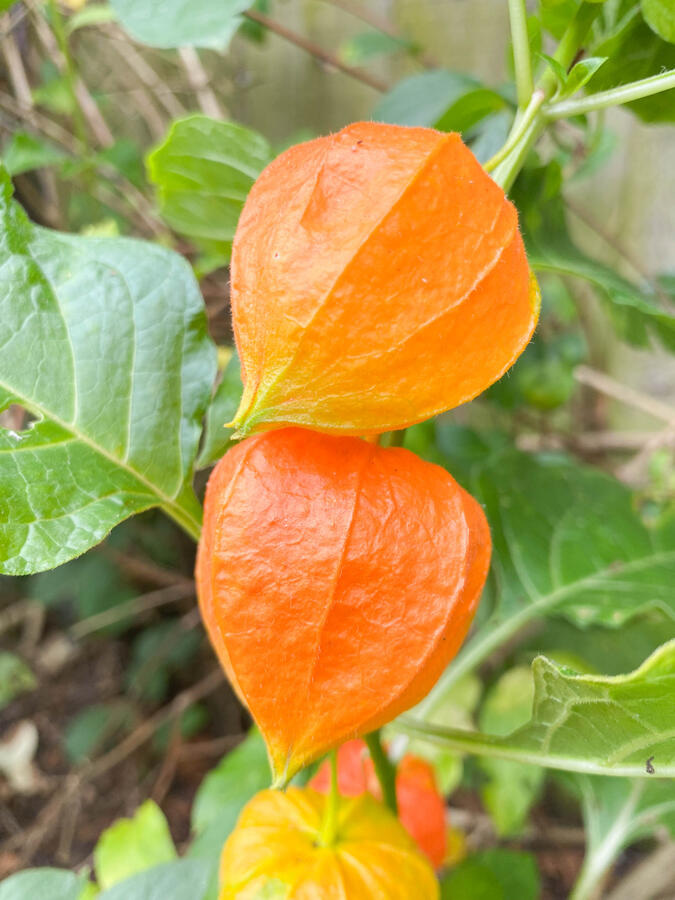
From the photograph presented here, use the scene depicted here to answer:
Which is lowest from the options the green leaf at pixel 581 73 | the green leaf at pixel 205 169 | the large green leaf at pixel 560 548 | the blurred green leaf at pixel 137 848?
the blurred green leaf at pixel 137 848

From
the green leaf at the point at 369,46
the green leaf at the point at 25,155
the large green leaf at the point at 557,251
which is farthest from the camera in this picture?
the green leaf at the point at 369,46

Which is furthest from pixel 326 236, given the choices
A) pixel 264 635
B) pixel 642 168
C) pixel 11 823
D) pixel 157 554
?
pixel 11 823

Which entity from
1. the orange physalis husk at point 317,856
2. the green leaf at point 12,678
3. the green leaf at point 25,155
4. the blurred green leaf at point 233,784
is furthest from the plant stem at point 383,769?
the green leaf at point 12,678

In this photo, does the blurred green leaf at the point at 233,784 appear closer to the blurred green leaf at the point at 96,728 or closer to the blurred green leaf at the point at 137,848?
the blurred green leaf at the point at 137,848

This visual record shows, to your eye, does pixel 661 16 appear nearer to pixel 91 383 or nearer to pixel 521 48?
pixel 521 48

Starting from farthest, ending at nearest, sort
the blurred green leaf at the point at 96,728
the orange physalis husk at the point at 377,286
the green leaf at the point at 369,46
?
1. the blurred green leaf at the point at 96,728
2. the green leaf at the point at 369,46
3. the orange physalis husk at the point at 377,286

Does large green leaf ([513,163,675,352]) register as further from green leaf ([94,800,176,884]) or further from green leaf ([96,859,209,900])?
green leaf ([94,800,176,884])

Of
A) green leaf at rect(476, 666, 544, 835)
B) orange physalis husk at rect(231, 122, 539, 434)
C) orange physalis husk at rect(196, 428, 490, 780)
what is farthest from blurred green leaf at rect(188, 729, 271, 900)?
orange physalis husk at rect(231, 122, 539, 434)
